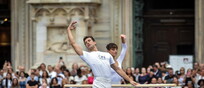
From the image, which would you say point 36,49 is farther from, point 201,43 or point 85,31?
point 201,43

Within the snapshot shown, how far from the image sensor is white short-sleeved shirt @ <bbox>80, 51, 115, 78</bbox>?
12.8 metres

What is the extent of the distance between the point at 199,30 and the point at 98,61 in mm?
Answer: 14852

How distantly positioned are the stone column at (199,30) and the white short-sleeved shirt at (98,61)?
14.5m

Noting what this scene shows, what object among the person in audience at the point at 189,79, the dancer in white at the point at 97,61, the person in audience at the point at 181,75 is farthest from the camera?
the person in audience at the point at 181,75

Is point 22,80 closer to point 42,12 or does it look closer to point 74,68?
point 74,68

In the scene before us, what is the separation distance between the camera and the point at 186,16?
28.5 metres

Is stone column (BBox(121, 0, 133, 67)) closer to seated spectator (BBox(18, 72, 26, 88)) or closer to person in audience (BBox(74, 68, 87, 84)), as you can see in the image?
person in audience (BBox(74, 68, 87, 84))

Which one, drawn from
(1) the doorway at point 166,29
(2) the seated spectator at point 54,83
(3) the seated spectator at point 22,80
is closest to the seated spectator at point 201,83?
(2) the seated spectator at point 54,83

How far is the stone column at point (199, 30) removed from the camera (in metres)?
27.2

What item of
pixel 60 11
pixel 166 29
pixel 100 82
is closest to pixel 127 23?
pixel 166 29

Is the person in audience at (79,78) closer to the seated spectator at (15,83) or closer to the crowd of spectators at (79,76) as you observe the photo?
the crowd of spectators at (79,76)

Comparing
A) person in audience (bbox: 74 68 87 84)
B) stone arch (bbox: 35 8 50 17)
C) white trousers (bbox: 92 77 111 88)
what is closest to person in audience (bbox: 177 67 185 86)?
person in audience (bbox: 74 68 87 84)

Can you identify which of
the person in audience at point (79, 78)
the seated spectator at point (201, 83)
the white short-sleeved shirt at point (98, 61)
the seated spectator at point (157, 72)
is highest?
the white short-sleeved shirt at point (98, 61)

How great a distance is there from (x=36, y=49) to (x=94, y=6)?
95.7 inches
